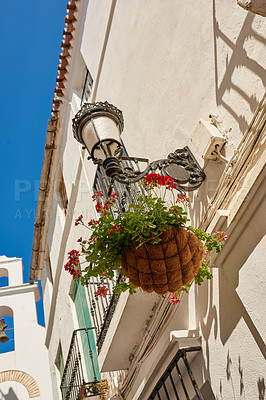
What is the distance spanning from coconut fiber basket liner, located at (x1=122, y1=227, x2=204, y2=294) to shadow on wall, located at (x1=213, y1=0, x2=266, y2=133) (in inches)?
42.9

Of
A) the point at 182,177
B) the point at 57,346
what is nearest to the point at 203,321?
the point at 182,177

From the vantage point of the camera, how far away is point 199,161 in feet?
12.7

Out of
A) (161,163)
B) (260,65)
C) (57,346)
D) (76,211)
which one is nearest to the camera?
(260,65)

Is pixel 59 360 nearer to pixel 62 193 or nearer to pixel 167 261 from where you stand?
pixel 62 193

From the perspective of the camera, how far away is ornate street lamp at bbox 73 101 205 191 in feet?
11.2

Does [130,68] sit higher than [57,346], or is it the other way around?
[130,68]

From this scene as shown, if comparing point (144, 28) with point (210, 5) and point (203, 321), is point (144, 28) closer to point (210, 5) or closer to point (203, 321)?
point (210, 5)

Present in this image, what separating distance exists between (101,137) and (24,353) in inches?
442

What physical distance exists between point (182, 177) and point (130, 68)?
291 centimetres

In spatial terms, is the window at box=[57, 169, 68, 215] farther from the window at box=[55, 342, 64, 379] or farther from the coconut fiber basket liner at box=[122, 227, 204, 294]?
the coconut fiber basket liner at box=[122, 227, 204, 294]

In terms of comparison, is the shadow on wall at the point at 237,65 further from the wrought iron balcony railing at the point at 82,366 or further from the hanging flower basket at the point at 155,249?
the wrought iron balcony railing at the point at 82,366

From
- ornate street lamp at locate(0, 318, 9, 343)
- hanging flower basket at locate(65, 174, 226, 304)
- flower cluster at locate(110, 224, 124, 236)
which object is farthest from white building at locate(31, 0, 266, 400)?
ornate street lamp at locate(0, 318, 9, 343)

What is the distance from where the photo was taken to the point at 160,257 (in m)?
2.68

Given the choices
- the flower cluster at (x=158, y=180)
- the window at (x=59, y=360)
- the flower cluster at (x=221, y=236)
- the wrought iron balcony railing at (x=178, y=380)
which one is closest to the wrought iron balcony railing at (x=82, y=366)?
the window at (x=59, y=360)
